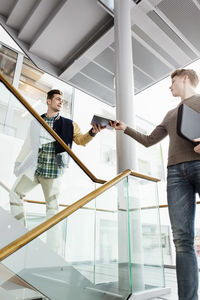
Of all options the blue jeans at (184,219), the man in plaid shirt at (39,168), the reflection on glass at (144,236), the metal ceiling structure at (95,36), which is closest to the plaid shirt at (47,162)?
the man in plaid shirt at (39,168)

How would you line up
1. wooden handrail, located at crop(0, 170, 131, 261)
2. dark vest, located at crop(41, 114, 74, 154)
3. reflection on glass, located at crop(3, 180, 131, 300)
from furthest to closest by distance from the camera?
dark vest, located at crop(41, 114, 74, 154) → reflection on glass, located at crop(3, 180, 131, 300) → wooden handrail, located at crop(0, 170, 131, 261)

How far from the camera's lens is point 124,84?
296cm

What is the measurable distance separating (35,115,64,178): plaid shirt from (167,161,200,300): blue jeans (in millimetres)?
991

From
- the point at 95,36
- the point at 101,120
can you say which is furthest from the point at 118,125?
the point at 95,36

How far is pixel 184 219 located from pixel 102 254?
790 millimetres

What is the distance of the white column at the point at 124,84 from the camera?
2.60 m

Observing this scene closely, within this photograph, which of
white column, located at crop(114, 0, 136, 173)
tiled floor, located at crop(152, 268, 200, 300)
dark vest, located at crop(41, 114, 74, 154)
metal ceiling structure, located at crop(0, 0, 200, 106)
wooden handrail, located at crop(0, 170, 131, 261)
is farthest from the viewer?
metal ceiling structure, located at crop(0, 0, 200, 106)

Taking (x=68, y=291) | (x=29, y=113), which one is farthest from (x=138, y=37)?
(x=68, y=291)

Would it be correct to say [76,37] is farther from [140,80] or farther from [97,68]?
[140,80]

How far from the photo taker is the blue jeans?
49.0 inches

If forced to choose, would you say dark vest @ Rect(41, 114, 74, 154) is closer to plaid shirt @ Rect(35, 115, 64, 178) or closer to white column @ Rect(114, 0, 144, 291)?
plaid shirt @ Rect(35, 115, 64, 178)

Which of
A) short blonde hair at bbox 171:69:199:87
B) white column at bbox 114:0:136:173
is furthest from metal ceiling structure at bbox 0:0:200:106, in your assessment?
short blonde hair at bbox 171:69:199:87

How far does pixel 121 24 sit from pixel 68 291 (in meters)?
3.33

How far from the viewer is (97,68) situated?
5027 mm
